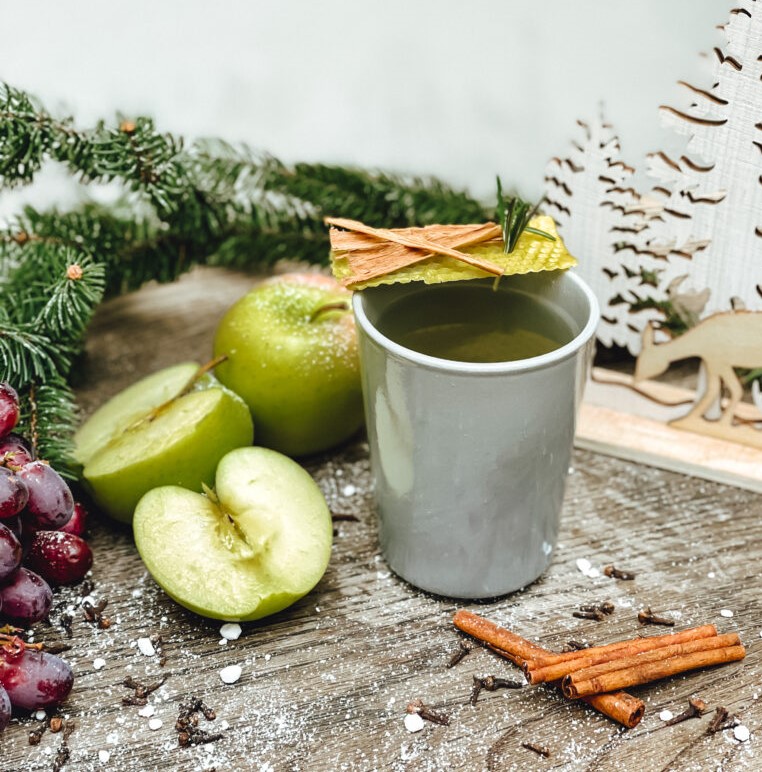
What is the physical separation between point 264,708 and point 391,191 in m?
0.51

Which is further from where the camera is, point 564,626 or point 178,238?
point 178,238

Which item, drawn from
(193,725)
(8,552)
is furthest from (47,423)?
(193,725)

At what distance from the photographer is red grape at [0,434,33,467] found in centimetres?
60

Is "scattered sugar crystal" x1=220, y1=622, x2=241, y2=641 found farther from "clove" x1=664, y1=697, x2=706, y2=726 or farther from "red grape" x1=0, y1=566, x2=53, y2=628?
"clove" x1=664, y1=697, x2=706, y2=726

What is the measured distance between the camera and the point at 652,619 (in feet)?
2.05

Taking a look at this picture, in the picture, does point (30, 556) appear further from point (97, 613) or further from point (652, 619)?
point (652, 619)

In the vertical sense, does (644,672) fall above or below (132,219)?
below

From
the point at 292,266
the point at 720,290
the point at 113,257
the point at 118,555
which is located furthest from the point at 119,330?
the point at 720,290

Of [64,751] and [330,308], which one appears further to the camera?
[330,308]

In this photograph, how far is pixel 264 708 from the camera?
0.57 m

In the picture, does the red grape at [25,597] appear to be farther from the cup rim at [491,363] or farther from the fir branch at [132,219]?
the cup rim at [491,363]

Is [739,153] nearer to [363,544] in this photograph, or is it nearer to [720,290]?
[720,290]

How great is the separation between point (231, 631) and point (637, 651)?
26cm

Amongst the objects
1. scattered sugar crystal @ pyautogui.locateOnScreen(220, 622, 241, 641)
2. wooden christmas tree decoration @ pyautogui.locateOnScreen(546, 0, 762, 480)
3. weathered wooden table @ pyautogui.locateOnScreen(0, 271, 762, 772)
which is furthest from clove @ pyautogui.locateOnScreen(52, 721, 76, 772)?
wooden christmas tree decoration @ pyautogui.locateOnScreen(546, 0, 762, 480)
